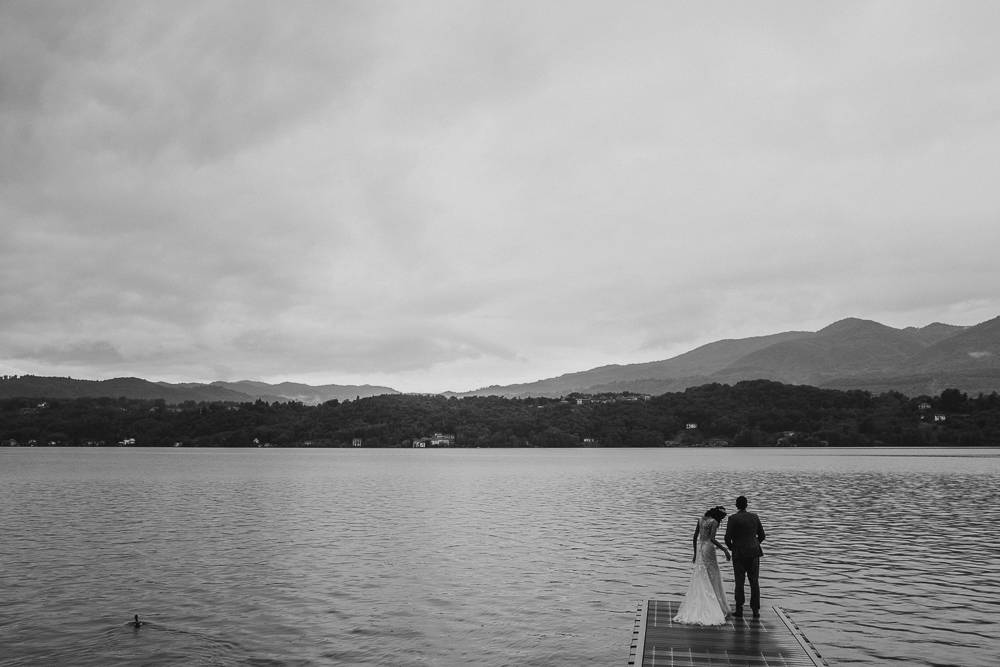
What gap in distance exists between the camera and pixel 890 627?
24031 millimetres

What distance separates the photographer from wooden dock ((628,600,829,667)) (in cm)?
1791

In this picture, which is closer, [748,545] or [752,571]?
[752,571]

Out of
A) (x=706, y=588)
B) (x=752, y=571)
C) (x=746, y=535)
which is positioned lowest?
(x=706, y=588)

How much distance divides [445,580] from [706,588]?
46.2 feet

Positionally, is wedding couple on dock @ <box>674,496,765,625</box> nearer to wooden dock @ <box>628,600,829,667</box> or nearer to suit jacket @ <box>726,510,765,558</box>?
suit jacket @ <box>726,510,765,558</box>

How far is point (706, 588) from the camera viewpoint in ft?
70.7

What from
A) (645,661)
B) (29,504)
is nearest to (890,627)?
(645,661)

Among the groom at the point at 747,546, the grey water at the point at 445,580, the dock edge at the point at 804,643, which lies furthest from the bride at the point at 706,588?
the grey water at the point at 445,580

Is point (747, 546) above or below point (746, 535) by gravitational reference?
below

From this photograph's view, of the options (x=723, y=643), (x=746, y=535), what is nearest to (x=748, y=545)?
(x=746, y=535)

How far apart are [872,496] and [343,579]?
203ft

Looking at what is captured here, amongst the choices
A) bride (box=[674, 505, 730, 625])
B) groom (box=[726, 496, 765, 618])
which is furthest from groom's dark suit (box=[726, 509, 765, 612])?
bride (box=[674, 505, 730, 625])

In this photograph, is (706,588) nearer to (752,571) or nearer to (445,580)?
(752,571)

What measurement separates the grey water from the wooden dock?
1.38m
